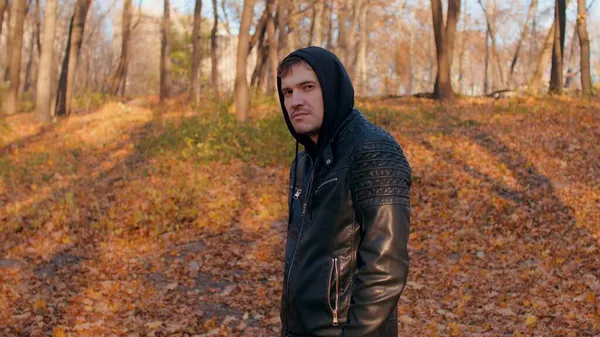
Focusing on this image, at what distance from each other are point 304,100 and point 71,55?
68.3 ft

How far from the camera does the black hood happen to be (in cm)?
259

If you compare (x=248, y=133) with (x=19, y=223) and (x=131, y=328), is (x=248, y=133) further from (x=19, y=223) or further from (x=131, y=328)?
(x=131, y=328)

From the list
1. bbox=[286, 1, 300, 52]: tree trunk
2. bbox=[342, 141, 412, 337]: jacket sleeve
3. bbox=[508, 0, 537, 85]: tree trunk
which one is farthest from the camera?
bbox=[508, 0, 537, 85]: tree trunk

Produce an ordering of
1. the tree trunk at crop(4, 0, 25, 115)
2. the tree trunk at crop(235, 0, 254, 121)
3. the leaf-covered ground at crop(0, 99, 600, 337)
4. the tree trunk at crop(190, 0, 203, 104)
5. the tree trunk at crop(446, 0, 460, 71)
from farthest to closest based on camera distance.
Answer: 1. the tree trunk at crop(190, 0, 203, 104)
2. the tree trunk at crop(4, 0, 25, 115)
3. the tree trunk at crop(446, 0, 460, 71)
4. the tree trunk at crop(235, 0, 254, 121)
5. the leaf-covered ground at crop(0, 99, 600, 337)

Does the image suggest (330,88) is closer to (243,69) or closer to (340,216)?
(340,216)

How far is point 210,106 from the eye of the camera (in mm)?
20156

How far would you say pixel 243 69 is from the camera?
1852 cm

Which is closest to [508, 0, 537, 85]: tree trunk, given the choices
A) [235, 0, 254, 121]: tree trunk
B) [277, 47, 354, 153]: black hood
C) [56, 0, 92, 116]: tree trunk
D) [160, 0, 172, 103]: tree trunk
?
[235, 0, 254, 121]: tree trunk

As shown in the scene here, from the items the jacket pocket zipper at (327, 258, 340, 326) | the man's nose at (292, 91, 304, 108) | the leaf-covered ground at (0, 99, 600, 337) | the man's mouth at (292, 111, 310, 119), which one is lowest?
the leaf-covered ground at (0, 99, 600, 337)

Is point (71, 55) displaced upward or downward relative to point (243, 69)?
upward

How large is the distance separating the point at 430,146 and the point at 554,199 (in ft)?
12.7

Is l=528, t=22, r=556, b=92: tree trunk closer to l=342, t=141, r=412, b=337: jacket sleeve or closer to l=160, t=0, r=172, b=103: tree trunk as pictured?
l=160, t=0, r=172, b=103: tree trunk

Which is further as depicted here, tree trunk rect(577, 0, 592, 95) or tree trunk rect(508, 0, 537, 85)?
tree trunk rect(508, 0, 537, 85)

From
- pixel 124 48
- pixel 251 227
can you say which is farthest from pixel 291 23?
pixel 251 227
